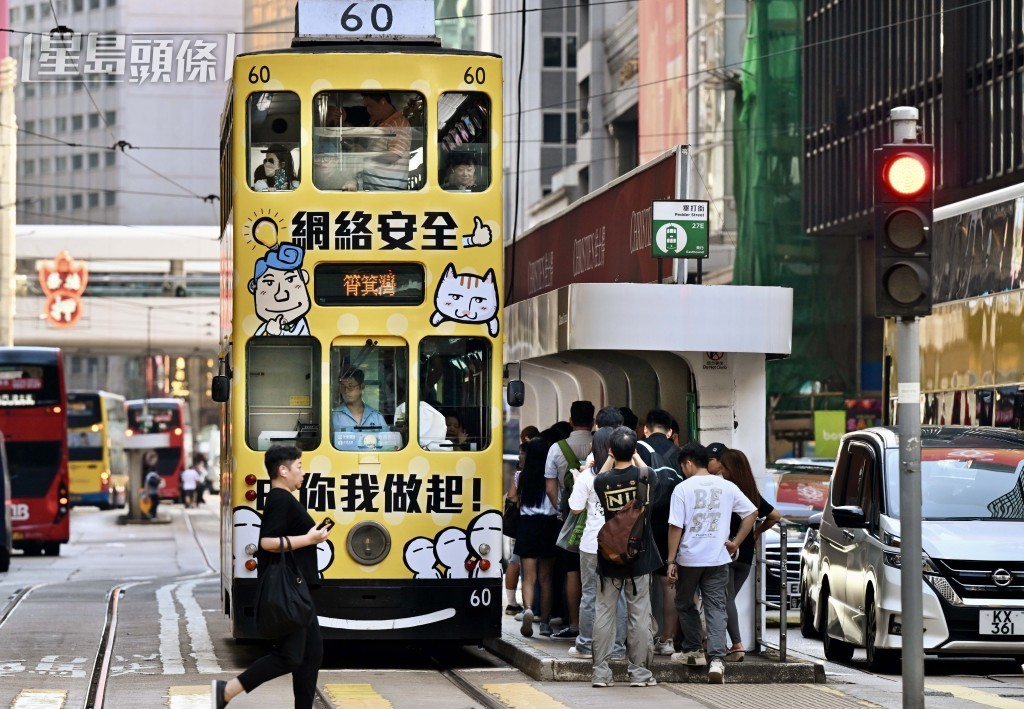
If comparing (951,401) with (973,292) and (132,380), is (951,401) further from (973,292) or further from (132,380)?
(132,380)

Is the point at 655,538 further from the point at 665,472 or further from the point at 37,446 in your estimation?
the point at 37,446

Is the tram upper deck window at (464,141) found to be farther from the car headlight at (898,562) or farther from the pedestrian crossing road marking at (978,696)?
the pedestrian crossing road marking at (978,696)

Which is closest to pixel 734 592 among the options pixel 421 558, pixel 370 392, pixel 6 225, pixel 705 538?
pixel 705 538

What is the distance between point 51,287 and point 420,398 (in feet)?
217

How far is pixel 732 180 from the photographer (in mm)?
52938

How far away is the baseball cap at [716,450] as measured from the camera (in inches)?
521

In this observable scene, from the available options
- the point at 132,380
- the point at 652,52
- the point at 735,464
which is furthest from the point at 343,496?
the point at 132,380

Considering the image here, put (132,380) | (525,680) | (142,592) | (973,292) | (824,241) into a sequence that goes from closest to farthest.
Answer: (525,680) → (973,292) → (142,592) → (824,241) → (132,380)

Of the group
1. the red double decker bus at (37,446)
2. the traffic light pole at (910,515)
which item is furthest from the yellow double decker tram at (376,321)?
the red double decker bus at (37,446)

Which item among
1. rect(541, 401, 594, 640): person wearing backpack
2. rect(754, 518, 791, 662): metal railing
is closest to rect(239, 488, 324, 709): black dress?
rect(754, 518, 791, 662): metal railing

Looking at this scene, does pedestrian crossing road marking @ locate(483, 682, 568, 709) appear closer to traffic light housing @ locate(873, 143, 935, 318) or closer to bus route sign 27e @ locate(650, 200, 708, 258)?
A: traffic light housing @ locate(873, 143, 935, 318)

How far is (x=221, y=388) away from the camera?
13.8 m

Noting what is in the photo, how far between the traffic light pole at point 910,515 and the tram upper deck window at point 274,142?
→ 17.3ft

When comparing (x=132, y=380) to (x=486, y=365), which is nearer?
(x=486, y=365)
